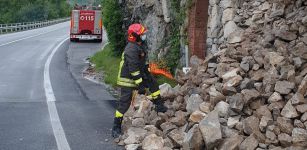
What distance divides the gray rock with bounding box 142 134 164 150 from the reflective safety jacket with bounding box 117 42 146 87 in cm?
101

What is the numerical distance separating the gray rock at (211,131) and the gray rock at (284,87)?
953 mm

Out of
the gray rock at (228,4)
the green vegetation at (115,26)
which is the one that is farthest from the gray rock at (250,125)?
the green vegetation at (115,26)

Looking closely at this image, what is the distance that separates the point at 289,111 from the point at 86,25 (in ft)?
98.9

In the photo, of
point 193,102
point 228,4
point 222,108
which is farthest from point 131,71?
point 228,4

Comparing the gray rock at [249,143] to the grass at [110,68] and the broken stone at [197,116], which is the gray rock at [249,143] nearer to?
the broken stone at [197,116]

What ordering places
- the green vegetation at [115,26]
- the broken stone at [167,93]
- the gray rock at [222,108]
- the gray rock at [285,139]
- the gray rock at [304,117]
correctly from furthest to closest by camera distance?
1. the green vegetation at [115,26]
2. the broken stone at [167,93]
3. the gray rock at [222,108]
4. the gray rock at [304,117]
5. the gray rock at [285,139]

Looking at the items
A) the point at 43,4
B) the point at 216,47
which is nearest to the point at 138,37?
the point at 216,47

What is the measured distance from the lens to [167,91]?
8891 millimetres

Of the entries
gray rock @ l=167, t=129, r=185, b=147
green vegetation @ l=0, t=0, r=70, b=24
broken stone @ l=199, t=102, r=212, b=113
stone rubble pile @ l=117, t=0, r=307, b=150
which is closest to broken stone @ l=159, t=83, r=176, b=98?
stone rubble pile @ l=117, t=0, r=307, b=150

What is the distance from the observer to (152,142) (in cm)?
692

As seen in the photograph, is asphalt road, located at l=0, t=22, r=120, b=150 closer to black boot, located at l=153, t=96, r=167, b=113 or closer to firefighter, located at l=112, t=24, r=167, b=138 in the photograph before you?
firefighter, located at l=112, t=24, r=167, b=138

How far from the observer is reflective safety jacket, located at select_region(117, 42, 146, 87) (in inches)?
297

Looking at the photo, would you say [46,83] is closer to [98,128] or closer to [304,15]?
[98,128]

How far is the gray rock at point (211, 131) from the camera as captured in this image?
6.15 metres
